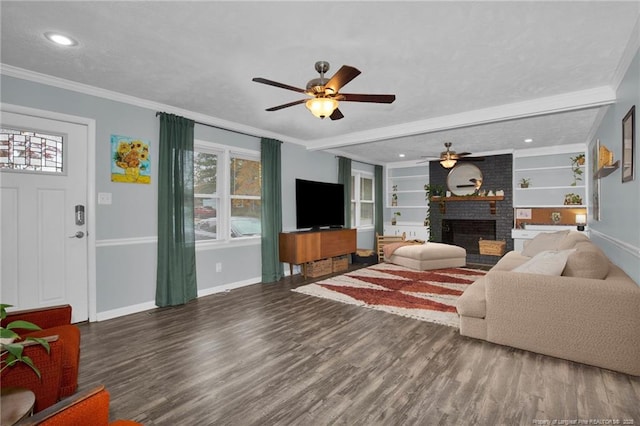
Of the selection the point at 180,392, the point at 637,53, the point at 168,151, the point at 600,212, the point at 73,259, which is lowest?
the point at 180,392

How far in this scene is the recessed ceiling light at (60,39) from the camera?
246 cm

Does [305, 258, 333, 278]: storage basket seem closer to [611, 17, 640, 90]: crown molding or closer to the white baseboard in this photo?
A: the white baseboard

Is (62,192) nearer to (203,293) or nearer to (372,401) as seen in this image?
(203,293)

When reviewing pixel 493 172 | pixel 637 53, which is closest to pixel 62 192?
pixel 637 53

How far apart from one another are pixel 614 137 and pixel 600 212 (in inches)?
48.5

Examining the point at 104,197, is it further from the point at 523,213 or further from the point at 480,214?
the point at 523,213

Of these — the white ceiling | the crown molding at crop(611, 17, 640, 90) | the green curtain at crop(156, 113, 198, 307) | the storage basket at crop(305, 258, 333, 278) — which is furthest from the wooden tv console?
the crown molding at crop(611, 17, 640, 90)

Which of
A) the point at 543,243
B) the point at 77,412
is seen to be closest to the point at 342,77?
the point at 77,412

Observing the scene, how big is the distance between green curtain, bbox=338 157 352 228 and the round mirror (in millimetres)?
2643

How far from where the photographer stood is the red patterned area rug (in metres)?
3.82

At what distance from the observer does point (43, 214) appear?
3.22 metres

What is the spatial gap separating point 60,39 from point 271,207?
11.1 ft

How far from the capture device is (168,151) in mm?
4051

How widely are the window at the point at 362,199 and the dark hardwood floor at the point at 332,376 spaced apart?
455 centimetres
